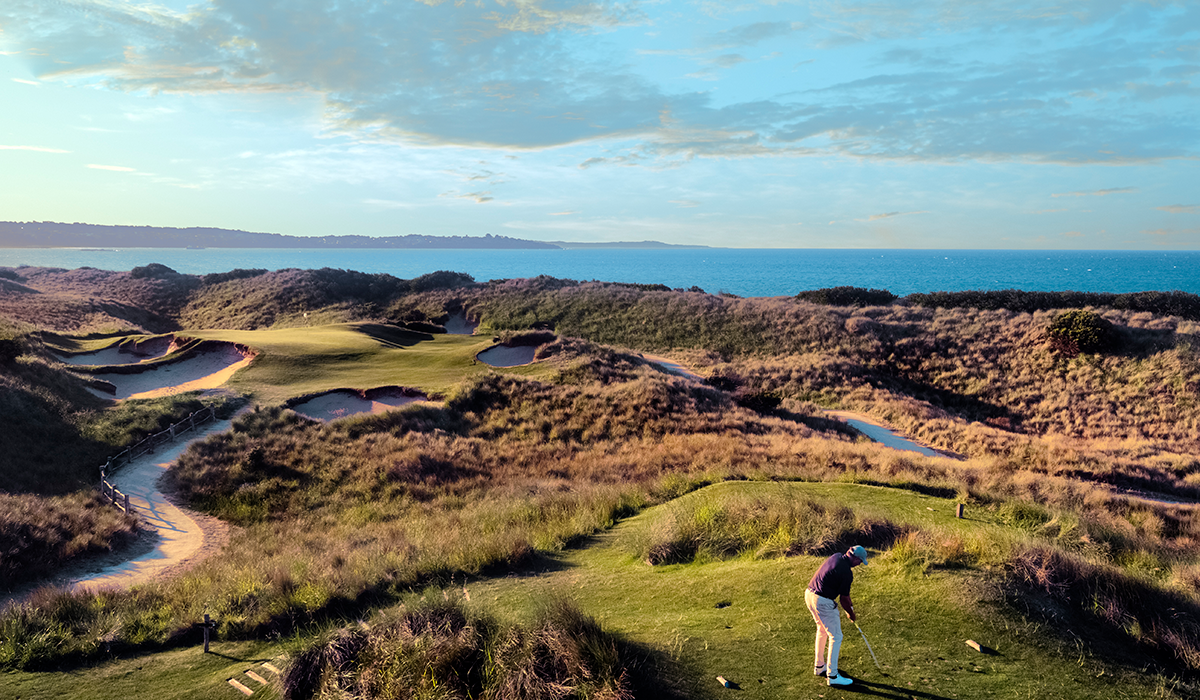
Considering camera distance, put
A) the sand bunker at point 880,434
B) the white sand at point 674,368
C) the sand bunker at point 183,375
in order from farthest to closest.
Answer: the white sand at point 674,368 < the sand bunker at point 183,375 < the sand bunker at point 880,434

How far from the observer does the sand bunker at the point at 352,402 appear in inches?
989

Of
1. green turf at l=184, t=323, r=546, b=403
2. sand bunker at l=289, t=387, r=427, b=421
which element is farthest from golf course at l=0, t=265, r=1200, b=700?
green turf at l=184, t=323, r=546, b=403

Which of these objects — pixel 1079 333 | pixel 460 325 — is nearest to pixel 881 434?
pixel 1079 333

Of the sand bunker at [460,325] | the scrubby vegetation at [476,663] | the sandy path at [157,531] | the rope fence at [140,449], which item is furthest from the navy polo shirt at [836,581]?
the sand bunker at [460,325]

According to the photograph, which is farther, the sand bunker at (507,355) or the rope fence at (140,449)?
the sand bunker at (507,355)

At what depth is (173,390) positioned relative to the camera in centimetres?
2866

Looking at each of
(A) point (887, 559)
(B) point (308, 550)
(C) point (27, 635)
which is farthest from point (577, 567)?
(C) point (27, 635)

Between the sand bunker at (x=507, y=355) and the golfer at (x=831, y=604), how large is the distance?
94.0ft

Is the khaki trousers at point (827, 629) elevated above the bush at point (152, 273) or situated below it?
below

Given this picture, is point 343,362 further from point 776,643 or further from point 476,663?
point 776,643

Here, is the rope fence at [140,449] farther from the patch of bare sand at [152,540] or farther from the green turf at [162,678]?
the green turf at [162,678]

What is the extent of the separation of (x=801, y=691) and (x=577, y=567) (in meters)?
5.26

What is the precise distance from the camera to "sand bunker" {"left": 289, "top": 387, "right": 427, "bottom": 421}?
989 inches

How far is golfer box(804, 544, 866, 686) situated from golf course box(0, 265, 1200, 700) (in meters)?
0.28
